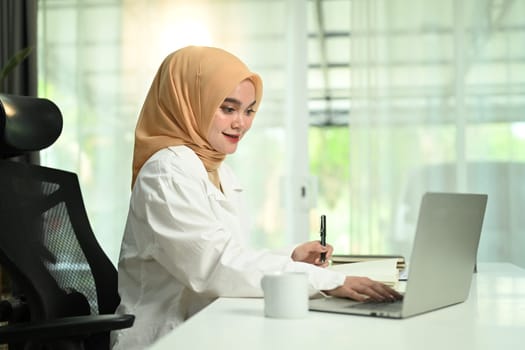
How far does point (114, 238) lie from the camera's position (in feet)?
12.5

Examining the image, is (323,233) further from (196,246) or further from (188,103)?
(188,103)

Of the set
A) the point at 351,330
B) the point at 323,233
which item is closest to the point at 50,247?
the point at 323,233

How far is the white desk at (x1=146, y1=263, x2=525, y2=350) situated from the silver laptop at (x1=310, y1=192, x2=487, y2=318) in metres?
0.02

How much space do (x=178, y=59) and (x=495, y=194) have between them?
2171mm

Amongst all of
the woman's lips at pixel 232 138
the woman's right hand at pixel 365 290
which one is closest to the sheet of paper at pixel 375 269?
the woman's right hand at pixel 365 290

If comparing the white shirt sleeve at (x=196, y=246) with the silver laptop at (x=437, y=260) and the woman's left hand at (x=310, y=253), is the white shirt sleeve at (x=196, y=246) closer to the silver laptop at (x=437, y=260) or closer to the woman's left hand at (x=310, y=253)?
the silver laptop at (x=437, y=260)

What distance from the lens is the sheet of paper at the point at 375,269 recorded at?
1717 millimetres

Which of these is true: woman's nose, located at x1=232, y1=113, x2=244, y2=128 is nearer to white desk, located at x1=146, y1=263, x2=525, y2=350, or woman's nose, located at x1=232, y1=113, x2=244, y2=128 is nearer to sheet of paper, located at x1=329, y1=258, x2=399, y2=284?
sheet of paper, located at x1=329, y1=258, x2=399, y2=284

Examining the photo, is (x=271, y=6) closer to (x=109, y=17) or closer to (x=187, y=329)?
(x=109, y=17)

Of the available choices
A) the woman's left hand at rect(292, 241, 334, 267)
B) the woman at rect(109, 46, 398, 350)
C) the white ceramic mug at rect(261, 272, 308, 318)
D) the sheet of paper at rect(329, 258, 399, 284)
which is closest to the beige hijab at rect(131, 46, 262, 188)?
the woman at rect(109, 46, 398, 350)

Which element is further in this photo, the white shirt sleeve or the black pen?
the black pen

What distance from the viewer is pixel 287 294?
1228 millimetres

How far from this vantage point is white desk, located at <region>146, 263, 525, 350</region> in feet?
3.39

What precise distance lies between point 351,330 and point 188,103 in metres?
0.96
